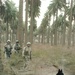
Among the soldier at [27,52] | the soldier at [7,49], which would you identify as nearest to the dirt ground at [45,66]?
the soldier at [27,52]

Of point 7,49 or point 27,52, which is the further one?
point 7,49

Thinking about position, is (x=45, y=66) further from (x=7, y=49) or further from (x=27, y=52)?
(x=7, y=49)

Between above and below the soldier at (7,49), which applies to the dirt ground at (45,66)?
below

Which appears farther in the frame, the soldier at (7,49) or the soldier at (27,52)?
the soldier at (7,49)

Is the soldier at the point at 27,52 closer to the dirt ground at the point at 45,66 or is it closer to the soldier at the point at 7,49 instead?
the dirt ground at the point at 45,66

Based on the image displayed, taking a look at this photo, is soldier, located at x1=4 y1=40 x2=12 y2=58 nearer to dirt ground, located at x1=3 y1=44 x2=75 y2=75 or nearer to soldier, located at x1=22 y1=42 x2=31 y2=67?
dirt ground, located at x1=3 y1=44 x2=75 y2=75

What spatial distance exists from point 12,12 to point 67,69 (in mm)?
35315

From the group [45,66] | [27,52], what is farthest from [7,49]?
[45,66]

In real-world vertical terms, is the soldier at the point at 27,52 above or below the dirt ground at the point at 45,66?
above

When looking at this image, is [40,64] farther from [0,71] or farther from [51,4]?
[51,4]

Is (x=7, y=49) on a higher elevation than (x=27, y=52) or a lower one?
higher

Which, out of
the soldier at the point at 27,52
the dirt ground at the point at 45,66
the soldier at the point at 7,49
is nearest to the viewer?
the dirt ground at the point at 45,66

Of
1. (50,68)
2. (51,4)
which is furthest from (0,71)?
(51,4)

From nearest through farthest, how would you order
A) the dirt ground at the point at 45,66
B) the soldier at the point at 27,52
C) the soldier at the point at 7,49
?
1. the dirt ground at the point at 45,66
2. the soldier at the point at 27,52
3. the soldier at the point at 7,49
